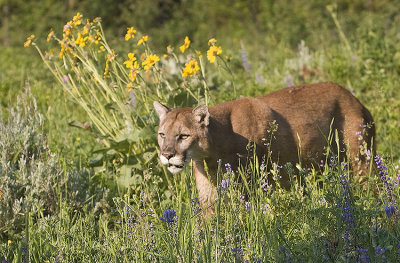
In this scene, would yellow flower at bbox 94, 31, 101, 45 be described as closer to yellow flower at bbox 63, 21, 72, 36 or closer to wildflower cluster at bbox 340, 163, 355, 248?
yellow flower at bbox 63, 21, 72, 36

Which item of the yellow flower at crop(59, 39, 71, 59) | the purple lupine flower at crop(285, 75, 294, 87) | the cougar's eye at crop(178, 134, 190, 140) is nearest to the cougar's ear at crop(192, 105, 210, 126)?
the cougar's eye at crop(178, 134, 190, 140)

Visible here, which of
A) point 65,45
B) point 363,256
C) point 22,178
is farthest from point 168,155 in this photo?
point 363,256

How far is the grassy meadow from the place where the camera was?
3.13m

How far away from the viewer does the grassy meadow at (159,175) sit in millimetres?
3127

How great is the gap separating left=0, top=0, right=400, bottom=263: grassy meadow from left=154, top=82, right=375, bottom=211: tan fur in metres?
0.20

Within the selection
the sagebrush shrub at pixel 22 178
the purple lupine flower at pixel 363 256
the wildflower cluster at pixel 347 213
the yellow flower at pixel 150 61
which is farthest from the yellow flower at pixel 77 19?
the purple lupine flower at pixel 363 256

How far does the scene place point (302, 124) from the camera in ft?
16.8

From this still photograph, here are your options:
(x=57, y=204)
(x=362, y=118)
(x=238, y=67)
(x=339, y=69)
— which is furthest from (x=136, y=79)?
(x=238, y=67)

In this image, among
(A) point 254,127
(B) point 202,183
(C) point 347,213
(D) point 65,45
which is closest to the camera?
(C) point 347,213

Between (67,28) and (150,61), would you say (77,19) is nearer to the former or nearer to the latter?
(67,28)

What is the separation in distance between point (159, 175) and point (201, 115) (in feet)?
3.04

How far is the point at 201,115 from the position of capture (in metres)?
4.54

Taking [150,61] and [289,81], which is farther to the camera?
[289,81]

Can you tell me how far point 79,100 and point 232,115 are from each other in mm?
1515
